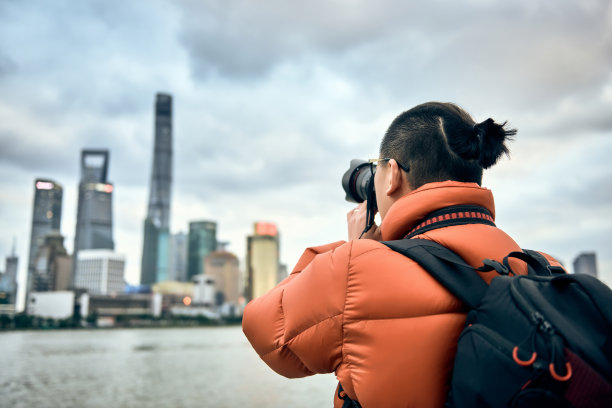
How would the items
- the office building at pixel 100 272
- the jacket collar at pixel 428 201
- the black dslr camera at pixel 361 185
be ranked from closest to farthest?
the jacket collar at pixel 428 201 → the black dslr camera at pixel 361 185 → the office building at pixel 100 272

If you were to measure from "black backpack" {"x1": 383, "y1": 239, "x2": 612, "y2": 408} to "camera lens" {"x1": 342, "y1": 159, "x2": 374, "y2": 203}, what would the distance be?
0.54m

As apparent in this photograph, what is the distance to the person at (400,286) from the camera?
1021mm

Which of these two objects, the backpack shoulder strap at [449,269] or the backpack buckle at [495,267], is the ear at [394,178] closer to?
the backpack shoulder strap at [449,269]

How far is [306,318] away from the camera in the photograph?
1.11m

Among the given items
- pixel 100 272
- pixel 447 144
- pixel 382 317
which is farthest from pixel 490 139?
pixel 100 272

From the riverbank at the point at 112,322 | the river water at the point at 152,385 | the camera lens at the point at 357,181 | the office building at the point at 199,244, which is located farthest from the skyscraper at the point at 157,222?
the camera lens at the point at 357,181

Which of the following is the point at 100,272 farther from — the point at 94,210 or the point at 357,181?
the point at 357,181

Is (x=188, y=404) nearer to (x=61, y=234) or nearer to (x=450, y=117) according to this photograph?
(x=450, y=117)

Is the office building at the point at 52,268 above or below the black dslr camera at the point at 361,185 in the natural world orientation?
above

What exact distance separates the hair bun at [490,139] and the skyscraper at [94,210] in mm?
162686

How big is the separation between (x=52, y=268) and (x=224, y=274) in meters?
46.3

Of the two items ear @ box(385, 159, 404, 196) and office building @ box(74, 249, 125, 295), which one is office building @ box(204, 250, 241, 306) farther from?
ear @ box(385, 159, 404, 196)

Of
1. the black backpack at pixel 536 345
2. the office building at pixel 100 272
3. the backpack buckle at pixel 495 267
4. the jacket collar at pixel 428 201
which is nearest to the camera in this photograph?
the black backpack at pixel 536 345

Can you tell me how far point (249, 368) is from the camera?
29.9 m
